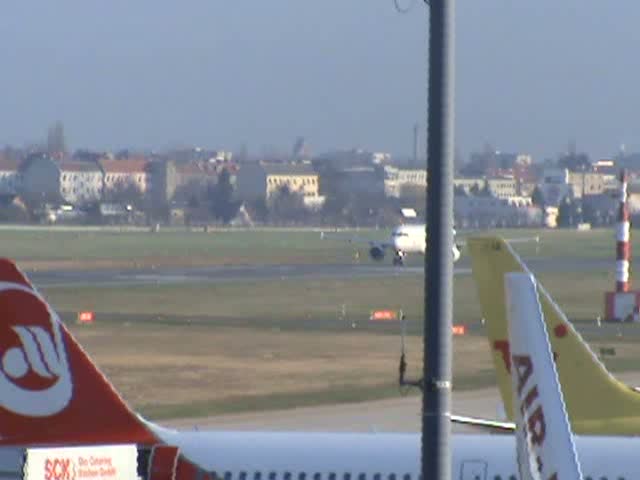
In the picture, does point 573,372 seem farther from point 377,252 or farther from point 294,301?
point 377,252

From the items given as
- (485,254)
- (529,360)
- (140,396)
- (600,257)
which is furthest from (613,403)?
(600,257)

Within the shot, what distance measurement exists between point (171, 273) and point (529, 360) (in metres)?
112

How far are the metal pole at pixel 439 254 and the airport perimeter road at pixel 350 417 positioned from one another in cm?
2941

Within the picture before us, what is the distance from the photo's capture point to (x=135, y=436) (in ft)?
88.9

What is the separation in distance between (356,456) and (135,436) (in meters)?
3.22

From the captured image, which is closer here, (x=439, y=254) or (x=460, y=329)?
(x=439, y=254)

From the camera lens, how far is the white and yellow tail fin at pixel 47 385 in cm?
2694

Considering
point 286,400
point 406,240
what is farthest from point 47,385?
point 406,240

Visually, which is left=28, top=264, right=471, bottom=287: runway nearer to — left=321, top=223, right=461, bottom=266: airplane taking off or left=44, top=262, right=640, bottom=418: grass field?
left=321, top=223, right=461, bottom=266: airplane taking off

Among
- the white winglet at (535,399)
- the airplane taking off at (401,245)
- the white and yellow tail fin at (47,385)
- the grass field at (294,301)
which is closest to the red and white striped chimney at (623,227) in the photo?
the grass field at (294,301)

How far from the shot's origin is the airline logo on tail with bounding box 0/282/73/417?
88.4 ft

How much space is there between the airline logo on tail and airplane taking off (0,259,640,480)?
0.6 inches

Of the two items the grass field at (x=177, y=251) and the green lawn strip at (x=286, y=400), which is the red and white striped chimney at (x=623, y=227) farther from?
the grass field at (x=177, y=251)

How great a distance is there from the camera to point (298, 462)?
26.4 m
